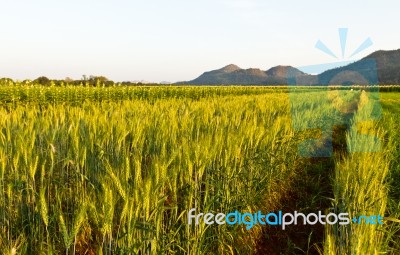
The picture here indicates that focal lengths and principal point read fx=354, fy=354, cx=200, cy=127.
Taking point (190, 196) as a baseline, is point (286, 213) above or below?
below

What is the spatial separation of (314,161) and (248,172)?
3545mm

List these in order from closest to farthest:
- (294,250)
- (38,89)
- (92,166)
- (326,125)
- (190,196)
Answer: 1. (190,196)
2. (92,166)
3. (294,250)
4. (326,125)
5. (38,89)

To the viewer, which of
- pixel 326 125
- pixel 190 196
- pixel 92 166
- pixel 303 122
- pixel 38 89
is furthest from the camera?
pixel 38 89

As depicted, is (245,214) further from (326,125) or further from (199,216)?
(326,125)

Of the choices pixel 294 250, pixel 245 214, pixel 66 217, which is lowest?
pixel 294 250

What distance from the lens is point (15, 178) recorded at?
2.44 meters

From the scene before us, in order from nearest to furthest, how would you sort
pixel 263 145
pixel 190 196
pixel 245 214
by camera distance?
pixel 190 196
pixel 245 214
pixel 263 145

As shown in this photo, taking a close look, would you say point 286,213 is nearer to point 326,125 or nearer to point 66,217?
point 66,217

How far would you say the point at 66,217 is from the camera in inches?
99.7

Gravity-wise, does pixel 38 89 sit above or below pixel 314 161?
above

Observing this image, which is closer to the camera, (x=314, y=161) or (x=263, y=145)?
(x=263, y=145)

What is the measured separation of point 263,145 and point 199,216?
1740 mm

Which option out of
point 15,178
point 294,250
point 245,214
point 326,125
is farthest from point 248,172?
point 326,125

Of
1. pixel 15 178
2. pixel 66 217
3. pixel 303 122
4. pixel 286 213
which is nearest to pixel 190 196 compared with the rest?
pixel 66 217
